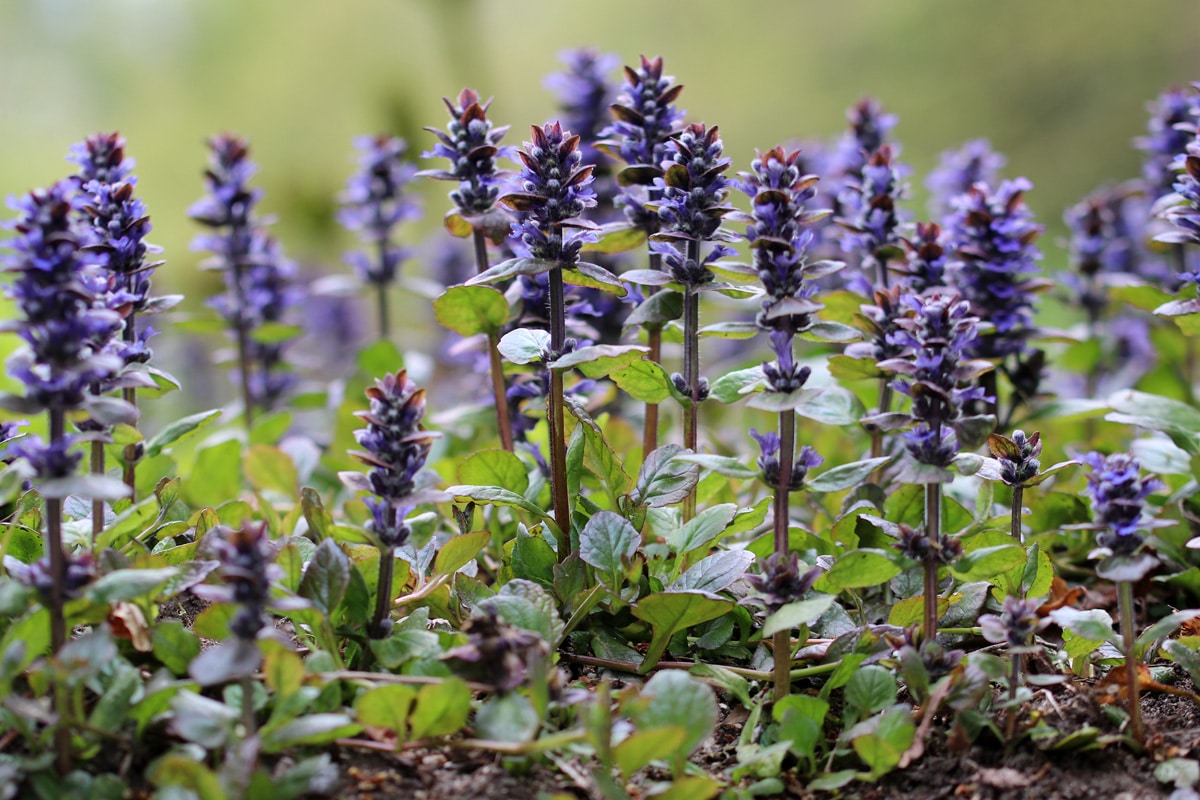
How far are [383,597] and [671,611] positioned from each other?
0.56m

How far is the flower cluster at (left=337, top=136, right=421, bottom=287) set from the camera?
3.62 m

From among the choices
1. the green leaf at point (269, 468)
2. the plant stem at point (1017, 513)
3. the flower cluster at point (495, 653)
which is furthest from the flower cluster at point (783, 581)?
the green leaf at point (269, 468)

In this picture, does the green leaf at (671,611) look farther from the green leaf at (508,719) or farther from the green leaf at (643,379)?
the green leaf at (643,379)

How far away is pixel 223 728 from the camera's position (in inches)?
60.1

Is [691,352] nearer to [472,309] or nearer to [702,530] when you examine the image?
[702,530]

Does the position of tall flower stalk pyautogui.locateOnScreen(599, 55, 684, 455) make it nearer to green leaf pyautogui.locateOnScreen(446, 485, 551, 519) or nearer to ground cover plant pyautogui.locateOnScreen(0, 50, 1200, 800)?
ground cover plant pyautogui.locateOnScreen(0, 50, 1200, 800)

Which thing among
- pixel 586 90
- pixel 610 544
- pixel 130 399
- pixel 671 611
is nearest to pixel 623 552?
pixel 610 544

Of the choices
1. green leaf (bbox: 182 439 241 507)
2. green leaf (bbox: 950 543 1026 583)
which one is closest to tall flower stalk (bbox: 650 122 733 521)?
green leaf (bbox: 950 543 1026 583)

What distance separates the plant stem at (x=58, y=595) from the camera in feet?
5.07

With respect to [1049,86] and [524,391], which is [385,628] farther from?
[1049,86]

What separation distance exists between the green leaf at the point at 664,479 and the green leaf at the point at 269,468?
127cm

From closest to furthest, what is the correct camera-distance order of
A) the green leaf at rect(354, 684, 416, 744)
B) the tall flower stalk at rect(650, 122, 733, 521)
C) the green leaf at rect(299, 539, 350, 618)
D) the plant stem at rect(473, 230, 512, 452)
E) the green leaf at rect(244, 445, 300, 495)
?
1. the green leaf at rect(354, 684, 416, 744)
2. the green leaf at rect(299, 539, 350, 618)
3. the tall flower stalk at rect(650, 122, 733, 521)
4. the plant stem at rect(473, 230, 512, 452)
5. the green leaf at rect(244, 445, 300, 495)

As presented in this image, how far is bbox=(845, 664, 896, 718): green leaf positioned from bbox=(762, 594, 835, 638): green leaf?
0.20 meters

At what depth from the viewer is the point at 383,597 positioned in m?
1.84
